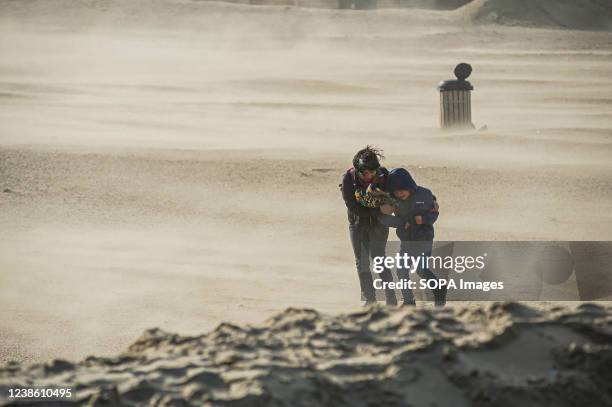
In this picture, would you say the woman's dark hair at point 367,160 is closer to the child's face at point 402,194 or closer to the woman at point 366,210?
the woman at point 366,210

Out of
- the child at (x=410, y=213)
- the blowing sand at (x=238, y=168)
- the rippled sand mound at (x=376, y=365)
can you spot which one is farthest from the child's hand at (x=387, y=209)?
the rippled sand mound at (x=376, y=365)

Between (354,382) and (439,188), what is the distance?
12.3 m

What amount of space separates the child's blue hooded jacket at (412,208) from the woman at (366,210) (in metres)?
0.12

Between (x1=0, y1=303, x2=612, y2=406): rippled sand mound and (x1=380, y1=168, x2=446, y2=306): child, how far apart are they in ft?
13.1

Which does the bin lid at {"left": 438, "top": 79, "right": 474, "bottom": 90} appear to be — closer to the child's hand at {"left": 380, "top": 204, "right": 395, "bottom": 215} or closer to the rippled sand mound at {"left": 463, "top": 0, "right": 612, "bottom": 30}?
the child's hand at {"left": 380, "top": 204, "right": 395, "bottom": 215}

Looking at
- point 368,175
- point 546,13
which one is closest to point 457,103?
point 368,175

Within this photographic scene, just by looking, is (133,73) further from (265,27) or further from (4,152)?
(4,152)

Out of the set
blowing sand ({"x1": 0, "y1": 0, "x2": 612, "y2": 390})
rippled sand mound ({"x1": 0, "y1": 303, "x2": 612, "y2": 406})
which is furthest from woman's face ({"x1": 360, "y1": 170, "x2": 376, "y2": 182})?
rippled sand mound ({"x1": 0, "y1": 303, "x2": 612, "y2": 406})

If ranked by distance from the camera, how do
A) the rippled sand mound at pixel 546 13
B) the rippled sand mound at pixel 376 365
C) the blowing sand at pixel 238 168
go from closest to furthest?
1. the rippled sand mound at pixel 376 365
2. the blowing sand at pixel 238 168
3. the rippled sand mound at pixel 546 13

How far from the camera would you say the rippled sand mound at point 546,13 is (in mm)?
50125

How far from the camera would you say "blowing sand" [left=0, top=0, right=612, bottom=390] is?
11898mm

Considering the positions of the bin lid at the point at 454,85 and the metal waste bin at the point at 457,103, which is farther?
the metal waste bin at the point at 457,103

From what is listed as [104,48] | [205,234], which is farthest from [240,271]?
[104,48]

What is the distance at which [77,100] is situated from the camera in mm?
30828
